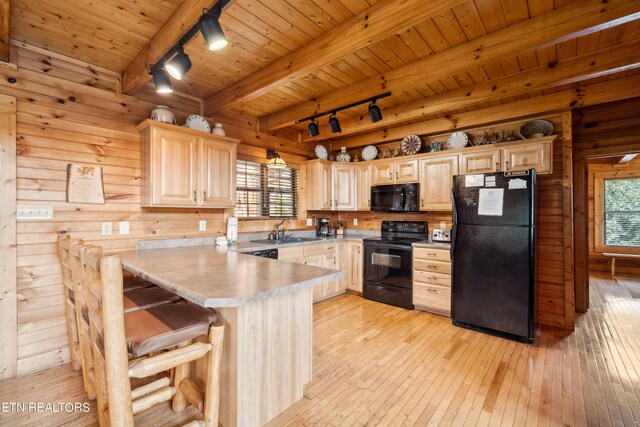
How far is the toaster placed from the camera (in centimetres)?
377

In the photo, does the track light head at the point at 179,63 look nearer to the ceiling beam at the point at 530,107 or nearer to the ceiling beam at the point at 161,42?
the ceiling beam at the point at 161,42

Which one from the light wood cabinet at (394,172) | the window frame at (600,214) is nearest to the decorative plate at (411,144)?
the light wood cabinet at (394,172)

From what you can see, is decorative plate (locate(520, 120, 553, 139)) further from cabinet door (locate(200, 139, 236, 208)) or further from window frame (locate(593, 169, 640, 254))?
window frame (locate(593, 169, 640, 254))

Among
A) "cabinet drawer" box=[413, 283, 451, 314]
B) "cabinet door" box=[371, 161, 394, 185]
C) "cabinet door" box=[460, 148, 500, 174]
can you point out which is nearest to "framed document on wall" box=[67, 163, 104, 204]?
"cabinet door" box=[371, 161, 394, 185]

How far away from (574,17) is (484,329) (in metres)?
2.81

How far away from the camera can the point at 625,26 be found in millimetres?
2102

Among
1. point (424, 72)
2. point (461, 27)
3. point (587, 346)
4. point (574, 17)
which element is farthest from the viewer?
point (587, 346)

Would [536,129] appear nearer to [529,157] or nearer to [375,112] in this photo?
[529,157]

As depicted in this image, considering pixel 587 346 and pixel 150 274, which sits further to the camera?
pixel 587 346

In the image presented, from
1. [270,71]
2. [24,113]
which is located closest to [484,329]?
[270,71]

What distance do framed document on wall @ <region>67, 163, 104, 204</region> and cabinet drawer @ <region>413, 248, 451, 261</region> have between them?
11.3ft

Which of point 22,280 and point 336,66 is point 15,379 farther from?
point 336,66

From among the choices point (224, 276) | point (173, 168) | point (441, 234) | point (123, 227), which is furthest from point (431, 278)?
point (123, 227)

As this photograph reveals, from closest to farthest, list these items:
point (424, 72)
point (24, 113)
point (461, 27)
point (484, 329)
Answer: point (461, 27), point (24, 113), point (424, 72), point (484, 329)
